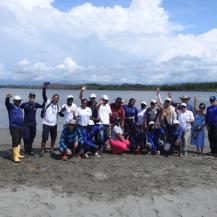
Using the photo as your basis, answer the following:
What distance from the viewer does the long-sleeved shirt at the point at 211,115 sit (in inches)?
491

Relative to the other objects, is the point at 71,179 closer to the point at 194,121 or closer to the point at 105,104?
the point at 105,104

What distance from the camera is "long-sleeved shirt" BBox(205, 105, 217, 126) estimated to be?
491 inches

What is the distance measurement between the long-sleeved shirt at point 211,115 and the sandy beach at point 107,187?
1478 mm

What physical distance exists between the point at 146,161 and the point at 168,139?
4.53ft

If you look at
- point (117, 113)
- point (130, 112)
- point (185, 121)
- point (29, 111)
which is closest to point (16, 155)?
point (29, 111)

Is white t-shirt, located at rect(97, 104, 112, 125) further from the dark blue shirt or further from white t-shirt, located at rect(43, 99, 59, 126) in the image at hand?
the dark blue shirt

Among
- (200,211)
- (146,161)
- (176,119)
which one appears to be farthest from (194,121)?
(200,211)

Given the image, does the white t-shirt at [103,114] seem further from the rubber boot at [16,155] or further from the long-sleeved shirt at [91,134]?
the rubber boot at [16,155]

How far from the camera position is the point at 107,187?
9070mm

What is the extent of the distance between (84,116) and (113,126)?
50.6 inches

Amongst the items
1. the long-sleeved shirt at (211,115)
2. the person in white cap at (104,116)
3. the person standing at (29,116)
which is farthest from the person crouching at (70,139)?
the long-sleeved shirt at (211,115)

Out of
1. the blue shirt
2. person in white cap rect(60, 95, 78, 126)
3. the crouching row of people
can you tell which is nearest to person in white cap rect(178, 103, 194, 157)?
the crouching row of people

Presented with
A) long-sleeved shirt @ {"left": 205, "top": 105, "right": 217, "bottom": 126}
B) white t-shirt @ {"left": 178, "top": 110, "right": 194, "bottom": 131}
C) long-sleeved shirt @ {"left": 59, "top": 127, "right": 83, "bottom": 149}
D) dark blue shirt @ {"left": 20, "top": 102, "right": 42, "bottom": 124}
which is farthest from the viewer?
long-sleeved shirt @ {"left": 205, "top": 105, "right": 217, "bottom": 126}

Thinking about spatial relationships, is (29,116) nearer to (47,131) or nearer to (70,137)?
(47,131)
